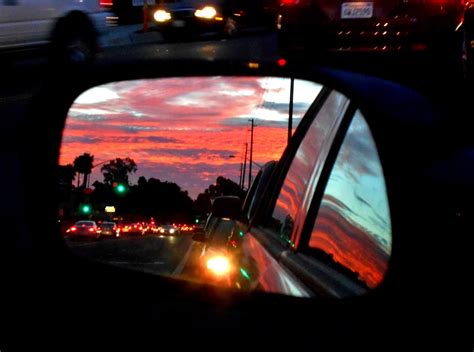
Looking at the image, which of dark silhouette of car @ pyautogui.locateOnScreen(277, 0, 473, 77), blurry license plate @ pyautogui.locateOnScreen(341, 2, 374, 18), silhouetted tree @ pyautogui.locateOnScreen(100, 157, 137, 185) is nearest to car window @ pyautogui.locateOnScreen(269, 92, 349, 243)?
silhouetted tree @ pyautogui.locateOnScreen(100, 157, 137, 185)

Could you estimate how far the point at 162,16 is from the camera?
2708 centimetres

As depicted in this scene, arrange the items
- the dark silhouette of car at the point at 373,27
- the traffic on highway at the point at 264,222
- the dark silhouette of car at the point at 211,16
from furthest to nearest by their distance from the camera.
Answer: the dark silhouette of car at the point at 211,16
the dark silhouette of car at the point at 373,27
the traffic on highway at the point at 264,222

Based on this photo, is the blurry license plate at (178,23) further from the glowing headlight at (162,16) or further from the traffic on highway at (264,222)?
the traffic on highway at (264,222)

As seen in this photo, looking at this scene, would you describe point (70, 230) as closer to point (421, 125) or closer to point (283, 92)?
point (283, 92)

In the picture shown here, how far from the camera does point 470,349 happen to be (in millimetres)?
2629

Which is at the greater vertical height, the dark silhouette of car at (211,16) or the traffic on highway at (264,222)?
the dark silhouette of car at (211,16)

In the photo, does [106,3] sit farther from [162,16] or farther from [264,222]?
[264,222]

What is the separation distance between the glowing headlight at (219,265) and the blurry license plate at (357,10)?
9566 mm

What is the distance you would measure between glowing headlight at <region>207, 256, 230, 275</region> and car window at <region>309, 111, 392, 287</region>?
34cm

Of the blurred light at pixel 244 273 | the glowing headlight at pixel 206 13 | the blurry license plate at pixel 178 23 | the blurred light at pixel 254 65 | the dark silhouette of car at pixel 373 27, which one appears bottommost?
the blurred light at pixel 244 273

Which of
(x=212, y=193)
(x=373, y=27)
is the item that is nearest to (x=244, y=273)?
(x=212, y=193)

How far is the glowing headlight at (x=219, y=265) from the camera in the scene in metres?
3.26

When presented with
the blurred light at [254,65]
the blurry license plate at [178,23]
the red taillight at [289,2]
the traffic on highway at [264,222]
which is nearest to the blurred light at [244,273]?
the traffic on highway at [264,222]

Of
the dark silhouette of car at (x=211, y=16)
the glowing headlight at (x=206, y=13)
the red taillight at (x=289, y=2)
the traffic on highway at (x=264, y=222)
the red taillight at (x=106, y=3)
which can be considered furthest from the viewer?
the glowing headlight at (x=206, y=13)
